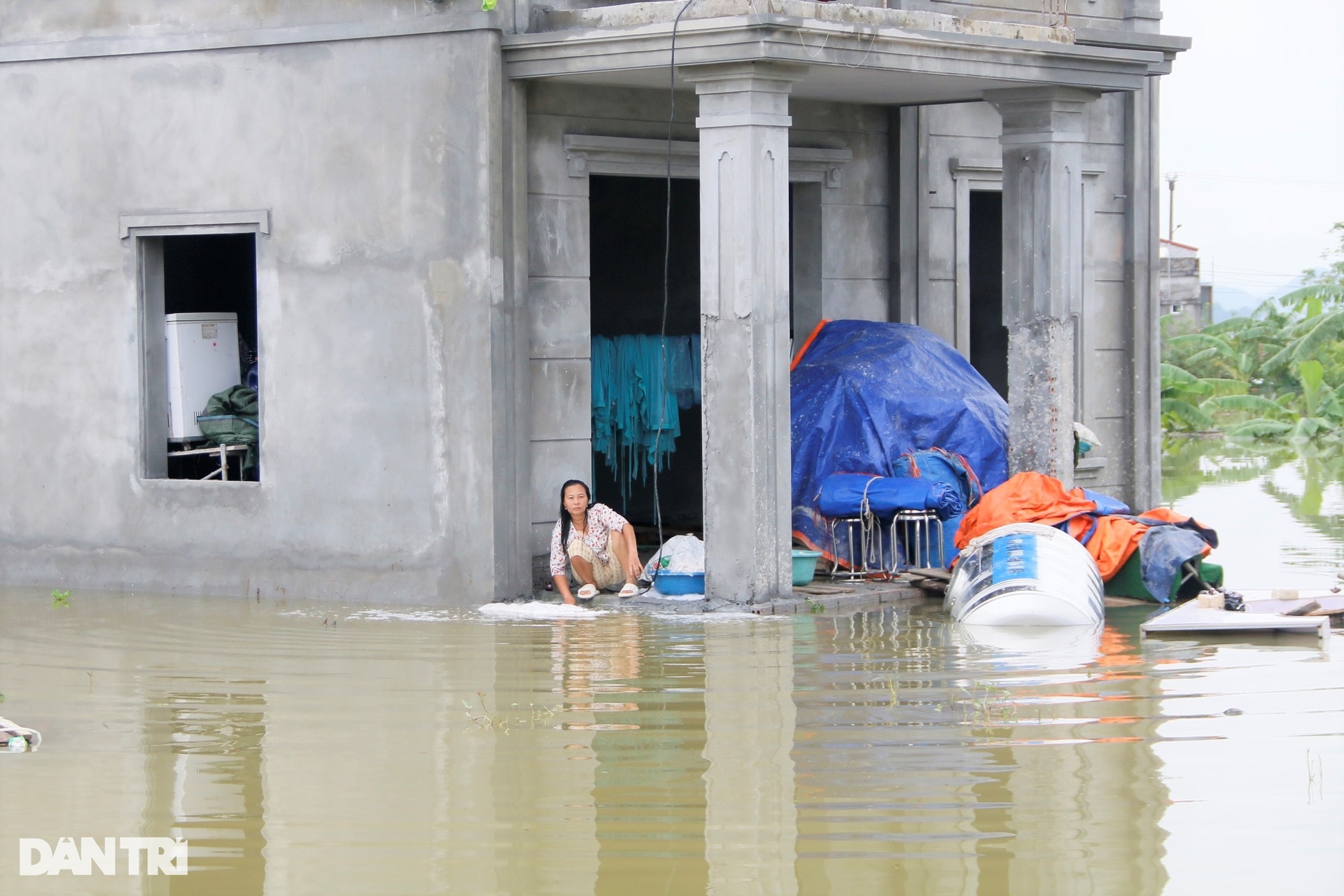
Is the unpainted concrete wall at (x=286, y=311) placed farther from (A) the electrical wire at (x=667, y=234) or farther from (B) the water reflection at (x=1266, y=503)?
(B) the water reflection at (x=1266, y=503)

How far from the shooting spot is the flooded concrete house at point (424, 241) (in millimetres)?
12656

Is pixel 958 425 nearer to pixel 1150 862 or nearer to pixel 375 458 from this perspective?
pixel 375 458

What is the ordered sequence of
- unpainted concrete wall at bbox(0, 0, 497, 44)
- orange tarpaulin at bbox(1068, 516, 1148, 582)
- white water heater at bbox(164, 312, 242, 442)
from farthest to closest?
white water heater at bbox(164, 312, 242, 442) < orange tarpaulin at bbox(1068, 516, 1148, 582) < unpainted concrete wall at bbox(0, 0, 497, 44)

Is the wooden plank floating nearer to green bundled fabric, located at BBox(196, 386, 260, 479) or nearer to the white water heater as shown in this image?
green bundled fabric, located at BBox(196, 386, 260, 479)

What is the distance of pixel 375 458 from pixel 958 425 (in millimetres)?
4813

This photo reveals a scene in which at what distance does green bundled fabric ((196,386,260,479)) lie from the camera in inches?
571

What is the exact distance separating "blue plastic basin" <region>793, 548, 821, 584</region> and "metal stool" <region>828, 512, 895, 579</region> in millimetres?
637

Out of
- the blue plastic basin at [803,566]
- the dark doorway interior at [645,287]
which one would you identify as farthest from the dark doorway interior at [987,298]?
the blue plastic basin at [803,566]

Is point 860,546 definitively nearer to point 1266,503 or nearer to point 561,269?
point 561,269

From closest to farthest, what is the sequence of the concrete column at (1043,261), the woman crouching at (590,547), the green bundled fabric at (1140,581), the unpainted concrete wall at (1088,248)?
the woman crouching at (590,547), the green bundled fabric at (1140,581), the concrete column at (1043,261), the unpainted concrete wall at (1088,248)

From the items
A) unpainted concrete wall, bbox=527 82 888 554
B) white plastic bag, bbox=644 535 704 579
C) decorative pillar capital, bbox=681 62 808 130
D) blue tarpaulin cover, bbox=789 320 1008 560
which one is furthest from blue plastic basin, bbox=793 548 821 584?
decorative pillar capital, bbox=681 62 808 130

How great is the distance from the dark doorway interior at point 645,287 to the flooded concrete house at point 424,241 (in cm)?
231

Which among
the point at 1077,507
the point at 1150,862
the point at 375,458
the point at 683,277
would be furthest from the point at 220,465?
the point at 1150,862

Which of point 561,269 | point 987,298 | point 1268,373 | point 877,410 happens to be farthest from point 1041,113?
point 1268,373
